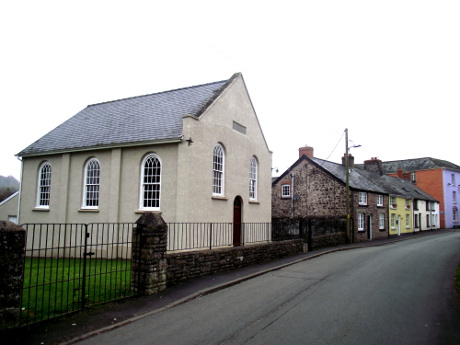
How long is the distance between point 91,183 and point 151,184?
4.12 m

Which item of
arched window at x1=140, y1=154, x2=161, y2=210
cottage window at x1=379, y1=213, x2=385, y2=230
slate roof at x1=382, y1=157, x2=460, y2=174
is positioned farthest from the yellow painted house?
arched window at x1=140, y1=154, x2=161, y2=210

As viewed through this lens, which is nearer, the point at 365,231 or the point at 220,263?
the point at 220,263

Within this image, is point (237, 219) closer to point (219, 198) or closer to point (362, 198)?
point (219, 198)

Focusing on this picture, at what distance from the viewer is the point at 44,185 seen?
64.5 ft

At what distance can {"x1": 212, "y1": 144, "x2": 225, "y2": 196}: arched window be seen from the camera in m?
16.7

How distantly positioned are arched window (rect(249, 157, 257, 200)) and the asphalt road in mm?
8547

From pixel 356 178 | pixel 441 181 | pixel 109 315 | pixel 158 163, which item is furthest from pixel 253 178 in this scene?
pixel 441 181

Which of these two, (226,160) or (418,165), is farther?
(418,165)

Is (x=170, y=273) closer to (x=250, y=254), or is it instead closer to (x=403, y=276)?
(x=250, y=254)

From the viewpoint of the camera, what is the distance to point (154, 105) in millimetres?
19406

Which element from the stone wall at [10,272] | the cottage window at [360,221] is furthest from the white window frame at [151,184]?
the cottage window at [360,221]

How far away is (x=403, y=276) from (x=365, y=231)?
63.9 feet

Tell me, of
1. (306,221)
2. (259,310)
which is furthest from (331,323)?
(306,221)

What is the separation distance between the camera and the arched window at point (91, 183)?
17641mm
